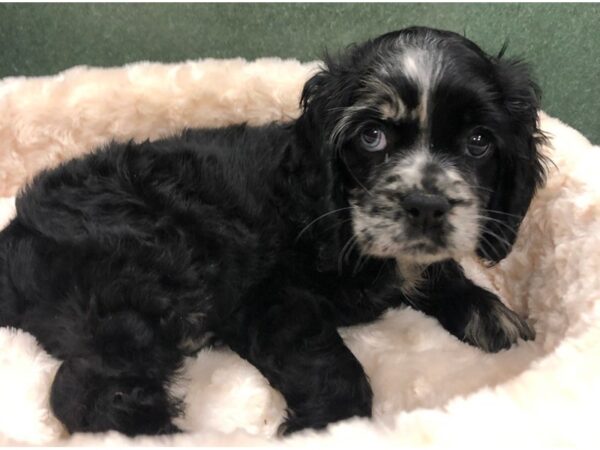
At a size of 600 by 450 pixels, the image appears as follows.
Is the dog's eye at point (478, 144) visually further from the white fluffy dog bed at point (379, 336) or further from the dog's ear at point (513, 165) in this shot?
the white fluffy dog bed at point (379, 336)

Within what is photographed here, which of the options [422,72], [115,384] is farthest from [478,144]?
[115,384]

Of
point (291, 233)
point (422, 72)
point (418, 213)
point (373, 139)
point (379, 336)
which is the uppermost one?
point (422, 72)

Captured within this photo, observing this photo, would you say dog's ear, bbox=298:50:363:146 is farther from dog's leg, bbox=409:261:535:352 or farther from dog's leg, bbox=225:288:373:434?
dog's leg, bbox=409:261:535:352

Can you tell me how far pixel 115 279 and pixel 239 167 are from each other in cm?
62

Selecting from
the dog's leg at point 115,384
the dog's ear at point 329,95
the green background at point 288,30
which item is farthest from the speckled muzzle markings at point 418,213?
the green background at point 288,30

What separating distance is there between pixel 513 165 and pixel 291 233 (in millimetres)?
728

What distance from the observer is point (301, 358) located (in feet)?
6.13

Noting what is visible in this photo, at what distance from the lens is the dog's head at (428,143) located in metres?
1.76

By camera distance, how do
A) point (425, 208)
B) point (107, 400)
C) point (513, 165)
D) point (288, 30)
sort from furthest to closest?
point (288, 30) < point (513, 165) < point (425, 208) < point (107, 400)

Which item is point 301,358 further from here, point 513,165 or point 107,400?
point 513,165

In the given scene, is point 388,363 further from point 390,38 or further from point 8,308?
point 8,308

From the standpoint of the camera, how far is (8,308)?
1862mm

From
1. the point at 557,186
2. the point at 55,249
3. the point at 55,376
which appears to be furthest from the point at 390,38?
the point at 55,376

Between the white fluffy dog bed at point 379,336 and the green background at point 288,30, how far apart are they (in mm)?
420
